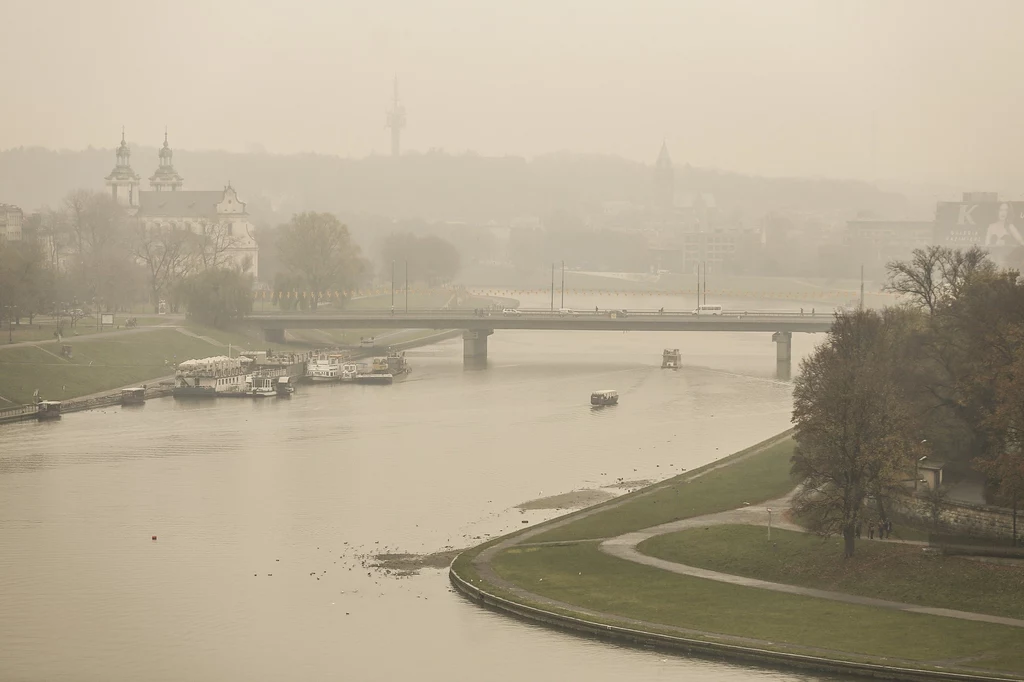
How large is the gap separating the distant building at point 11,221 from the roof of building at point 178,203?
11.1m

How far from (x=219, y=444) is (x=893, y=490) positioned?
26.3 meters

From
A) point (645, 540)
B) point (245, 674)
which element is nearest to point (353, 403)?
point (645, 540)

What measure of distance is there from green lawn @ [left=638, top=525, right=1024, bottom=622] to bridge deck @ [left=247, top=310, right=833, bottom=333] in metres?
47.6

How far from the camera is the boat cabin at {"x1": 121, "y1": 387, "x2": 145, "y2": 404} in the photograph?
205 feet

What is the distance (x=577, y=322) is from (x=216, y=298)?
19389 millimetres

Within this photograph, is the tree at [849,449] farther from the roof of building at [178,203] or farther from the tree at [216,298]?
the roof of building at [178,203]

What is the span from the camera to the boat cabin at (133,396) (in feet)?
205

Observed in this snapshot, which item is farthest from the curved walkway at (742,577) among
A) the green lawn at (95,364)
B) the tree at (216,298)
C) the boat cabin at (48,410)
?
the tree at (216,298)

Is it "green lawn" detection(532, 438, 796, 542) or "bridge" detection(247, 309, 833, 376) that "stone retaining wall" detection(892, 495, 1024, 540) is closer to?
"green lawn" detection(532, 438, 796, 542)

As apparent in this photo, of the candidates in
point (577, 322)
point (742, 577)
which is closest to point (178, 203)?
point (577, 322)

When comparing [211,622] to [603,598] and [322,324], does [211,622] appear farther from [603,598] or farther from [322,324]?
[322,324]

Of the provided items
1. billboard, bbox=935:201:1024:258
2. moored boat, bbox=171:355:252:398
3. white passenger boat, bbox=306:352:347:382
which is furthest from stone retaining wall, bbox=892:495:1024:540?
billboard, bbox=935:201:1024:258

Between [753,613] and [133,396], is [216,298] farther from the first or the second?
[753,613]

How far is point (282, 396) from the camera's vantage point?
66812 millimetres
